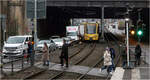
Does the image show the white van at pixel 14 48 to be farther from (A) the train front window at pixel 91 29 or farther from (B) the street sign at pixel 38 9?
(A) the train front window at pixel 91 29

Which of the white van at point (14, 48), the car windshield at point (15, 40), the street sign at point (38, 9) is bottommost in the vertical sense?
the white van at point (14, 48)

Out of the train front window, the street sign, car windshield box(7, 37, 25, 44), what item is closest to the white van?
car windshield box(7, 37, 25, 44)

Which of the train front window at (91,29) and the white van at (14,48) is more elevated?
the train front window at (91,29)

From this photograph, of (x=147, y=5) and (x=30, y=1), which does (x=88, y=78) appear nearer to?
(x=30, y=1)

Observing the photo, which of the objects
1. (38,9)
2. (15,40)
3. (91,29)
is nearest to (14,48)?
(15,40)

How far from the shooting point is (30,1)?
2438 centimetres

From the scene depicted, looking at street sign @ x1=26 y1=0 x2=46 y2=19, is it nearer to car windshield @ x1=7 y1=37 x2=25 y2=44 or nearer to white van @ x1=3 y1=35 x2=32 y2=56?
white van @ x1=3 y1=35 x2=32 y2=56

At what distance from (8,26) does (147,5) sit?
2604 centimetres

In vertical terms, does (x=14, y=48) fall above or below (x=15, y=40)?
below

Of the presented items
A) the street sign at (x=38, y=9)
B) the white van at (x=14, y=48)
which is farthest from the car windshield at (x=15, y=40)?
the street sign at (x=38, y=9)

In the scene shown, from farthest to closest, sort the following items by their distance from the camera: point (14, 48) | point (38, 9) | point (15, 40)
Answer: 1. point (15, 40)
2. point (14, 48)
3. point (38, 9)

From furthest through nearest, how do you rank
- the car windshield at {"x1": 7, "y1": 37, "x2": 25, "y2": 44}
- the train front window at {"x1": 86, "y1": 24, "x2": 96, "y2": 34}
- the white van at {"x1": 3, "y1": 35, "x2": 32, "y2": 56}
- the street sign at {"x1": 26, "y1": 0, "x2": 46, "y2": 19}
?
the train front window at {"x1": 86, "y1": 24, "x2": 96, "y2": 34} < the car windshield at {"x1": 7, "y1": 37, "x2": 25, "y2": 44} < the white van at {"x1": 3, "y1": 35, "x2": 32, "y2": 56} < the street sign at {"x1": 26, "y1": 0, "x2": 46, "y2": 19}

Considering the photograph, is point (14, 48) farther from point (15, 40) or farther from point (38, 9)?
point (38, 9)

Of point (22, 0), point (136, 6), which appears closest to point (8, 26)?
point (22, 0)
